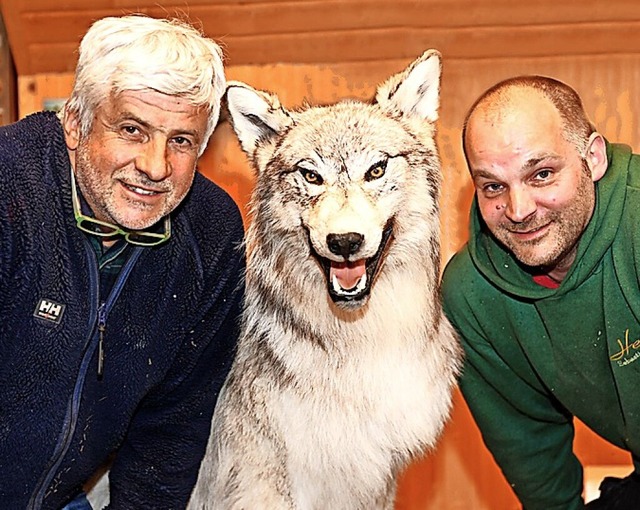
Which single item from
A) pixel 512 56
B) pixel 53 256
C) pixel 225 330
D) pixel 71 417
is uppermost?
pixel 53 256

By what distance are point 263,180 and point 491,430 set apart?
1.17 meters

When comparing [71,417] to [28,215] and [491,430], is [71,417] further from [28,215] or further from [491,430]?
[491,430]

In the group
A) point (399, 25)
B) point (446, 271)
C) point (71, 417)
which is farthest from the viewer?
point (399, 25)

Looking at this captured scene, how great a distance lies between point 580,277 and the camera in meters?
2.49

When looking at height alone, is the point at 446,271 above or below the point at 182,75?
below

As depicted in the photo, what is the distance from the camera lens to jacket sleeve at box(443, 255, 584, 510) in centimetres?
274

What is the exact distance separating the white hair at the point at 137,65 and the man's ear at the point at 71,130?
0.02 m

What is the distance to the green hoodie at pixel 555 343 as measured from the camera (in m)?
2.46

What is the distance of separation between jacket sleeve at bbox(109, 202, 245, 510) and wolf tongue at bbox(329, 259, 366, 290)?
1.02ft

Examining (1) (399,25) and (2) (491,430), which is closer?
(2) (491,430)

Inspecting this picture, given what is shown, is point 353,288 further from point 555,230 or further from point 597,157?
point 597,157

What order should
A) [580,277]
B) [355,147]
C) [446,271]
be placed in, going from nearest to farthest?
[355,147], [580,277], [446,271]

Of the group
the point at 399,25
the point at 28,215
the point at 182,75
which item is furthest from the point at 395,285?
the point at 399,25

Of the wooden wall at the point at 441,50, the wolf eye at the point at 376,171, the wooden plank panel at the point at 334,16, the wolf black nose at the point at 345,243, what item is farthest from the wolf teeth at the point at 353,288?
the wooden plank panel at the point at 334,16
